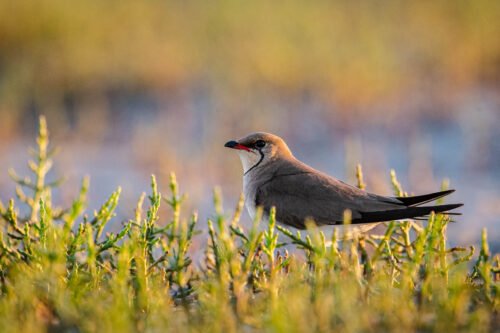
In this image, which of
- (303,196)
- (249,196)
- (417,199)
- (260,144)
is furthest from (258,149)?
(417,199)

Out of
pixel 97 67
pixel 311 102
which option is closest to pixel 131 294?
pixel 311 102

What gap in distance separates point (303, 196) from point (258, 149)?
578 mm

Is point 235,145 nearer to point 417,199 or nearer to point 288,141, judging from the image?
point 417,199

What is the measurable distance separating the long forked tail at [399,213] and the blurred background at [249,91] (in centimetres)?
244

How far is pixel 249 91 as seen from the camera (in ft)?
30.4

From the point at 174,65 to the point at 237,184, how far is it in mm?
2706

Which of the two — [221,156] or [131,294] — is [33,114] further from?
[131,294]

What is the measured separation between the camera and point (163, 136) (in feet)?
27.4

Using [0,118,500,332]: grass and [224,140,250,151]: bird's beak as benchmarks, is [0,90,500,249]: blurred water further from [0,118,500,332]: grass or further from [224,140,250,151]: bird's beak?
[0,118,500,332]: grass

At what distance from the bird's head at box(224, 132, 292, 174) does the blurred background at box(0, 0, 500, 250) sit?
71.2 inches

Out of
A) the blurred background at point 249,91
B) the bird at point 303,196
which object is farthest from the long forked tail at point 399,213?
the blurred background at point 249,91

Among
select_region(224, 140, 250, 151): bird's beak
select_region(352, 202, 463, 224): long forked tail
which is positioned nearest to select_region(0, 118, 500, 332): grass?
select_region(352, 202, 463, 224): long forked tail

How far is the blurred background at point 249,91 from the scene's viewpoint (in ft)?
25.7

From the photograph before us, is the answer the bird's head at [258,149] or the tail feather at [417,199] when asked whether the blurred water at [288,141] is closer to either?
the bird's head at [258,149]
